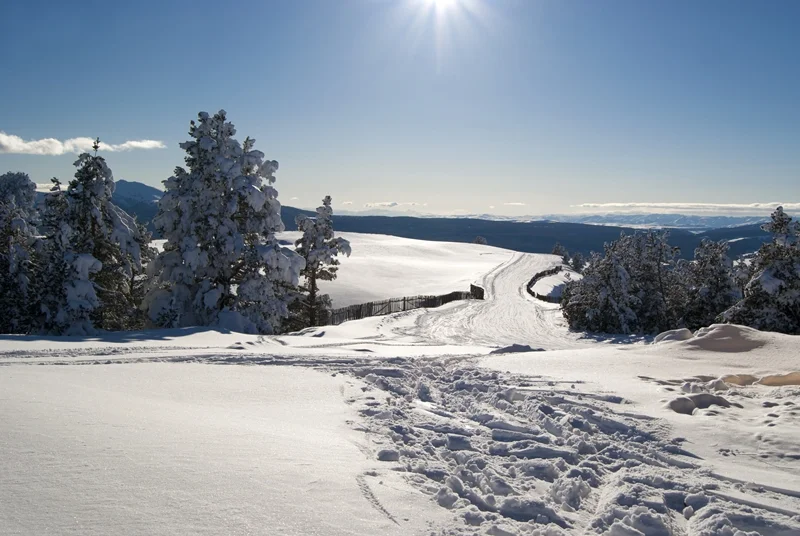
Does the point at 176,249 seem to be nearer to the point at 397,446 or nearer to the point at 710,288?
the point at 397,446

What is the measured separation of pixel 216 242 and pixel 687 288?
30.4m

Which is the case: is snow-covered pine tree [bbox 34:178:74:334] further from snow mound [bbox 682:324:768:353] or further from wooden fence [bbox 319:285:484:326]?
snow mound [bbox 682:324:768:353]

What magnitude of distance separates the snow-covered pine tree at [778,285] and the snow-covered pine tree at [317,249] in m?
22.3

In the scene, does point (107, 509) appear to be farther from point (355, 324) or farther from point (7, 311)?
point (355, 324)

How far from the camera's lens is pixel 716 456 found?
5.24 m

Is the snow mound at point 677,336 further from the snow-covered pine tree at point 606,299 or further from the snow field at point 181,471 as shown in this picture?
the snow-covered pine tree at point 606,299

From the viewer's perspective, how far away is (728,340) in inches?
448

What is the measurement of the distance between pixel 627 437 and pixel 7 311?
2258 centimetres

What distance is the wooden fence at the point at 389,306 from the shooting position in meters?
34.7

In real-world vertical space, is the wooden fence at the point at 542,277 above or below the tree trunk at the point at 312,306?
below

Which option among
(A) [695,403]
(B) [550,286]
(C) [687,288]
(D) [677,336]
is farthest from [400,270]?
(A) [695,403]

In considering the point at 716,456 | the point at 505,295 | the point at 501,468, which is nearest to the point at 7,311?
the point at 501,468

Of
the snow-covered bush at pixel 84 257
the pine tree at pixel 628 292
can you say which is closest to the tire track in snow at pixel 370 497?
the snow-covered bush at pixel 84 257

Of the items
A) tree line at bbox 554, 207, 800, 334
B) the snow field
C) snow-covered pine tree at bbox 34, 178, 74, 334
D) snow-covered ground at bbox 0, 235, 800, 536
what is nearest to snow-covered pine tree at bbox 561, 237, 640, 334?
tree line at bbox 554, 207, 800, 334
